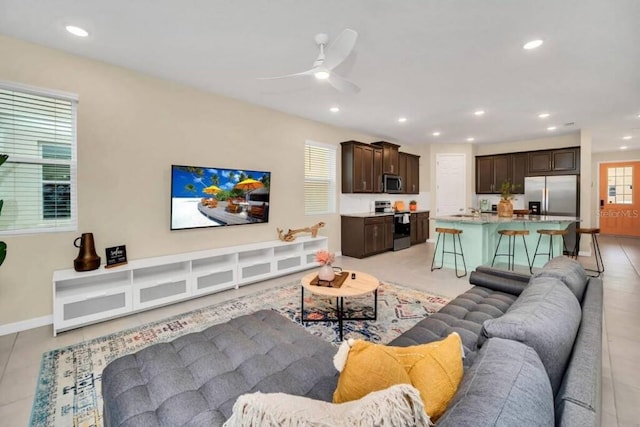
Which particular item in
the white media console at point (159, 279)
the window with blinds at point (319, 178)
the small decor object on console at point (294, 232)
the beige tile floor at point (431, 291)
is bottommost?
the beige tile floor at point (431, 291)

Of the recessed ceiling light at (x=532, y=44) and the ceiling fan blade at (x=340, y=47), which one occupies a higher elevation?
the recessed ceiling light at (x=532, y=44)

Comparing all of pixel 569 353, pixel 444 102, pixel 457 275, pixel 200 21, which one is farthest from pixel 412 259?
pixel 200 21

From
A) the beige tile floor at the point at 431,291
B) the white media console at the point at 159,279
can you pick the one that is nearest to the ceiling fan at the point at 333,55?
the white media console at the point at 159,279

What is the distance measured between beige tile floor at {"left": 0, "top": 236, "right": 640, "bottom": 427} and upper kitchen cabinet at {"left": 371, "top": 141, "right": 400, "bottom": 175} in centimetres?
247

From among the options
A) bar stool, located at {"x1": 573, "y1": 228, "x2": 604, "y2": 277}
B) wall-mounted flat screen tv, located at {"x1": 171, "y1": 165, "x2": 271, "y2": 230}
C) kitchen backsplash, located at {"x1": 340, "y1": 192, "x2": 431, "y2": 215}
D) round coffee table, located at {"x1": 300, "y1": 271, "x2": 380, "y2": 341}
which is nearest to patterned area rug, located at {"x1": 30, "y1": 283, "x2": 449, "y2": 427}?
round coffee table, located at {"x1": 300, "y1": 271, "x2": 380, "y2": 341}

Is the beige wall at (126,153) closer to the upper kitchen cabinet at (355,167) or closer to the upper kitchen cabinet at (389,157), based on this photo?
the upper kitchen cabinet at (355,167)

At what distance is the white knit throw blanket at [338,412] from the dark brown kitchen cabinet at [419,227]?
275 inches

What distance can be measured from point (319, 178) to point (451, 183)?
4.08 meters

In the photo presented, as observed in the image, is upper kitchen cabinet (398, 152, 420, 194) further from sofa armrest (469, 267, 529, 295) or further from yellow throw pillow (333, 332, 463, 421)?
yellow throw pillow (333, 332, 463, 421)

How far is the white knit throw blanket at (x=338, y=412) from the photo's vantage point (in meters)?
0.68

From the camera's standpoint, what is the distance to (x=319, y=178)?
5793 mm

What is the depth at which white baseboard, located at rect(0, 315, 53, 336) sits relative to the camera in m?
2.75

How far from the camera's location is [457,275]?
4660mm

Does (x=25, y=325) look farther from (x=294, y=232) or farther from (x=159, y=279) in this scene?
(x=294, y=232)
